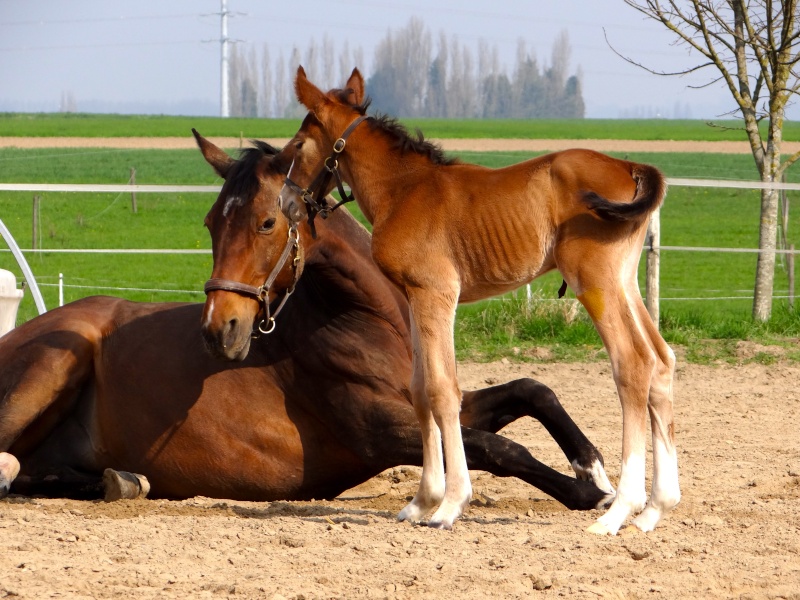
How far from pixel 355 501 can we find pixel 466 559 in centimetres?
154

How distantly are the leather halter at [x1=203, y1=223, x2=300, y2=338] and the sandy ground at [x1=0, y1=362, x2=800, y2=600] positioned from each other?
84 centimetres

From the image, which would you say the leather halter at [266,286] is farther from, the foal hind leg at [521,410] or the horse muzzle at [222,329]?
the foal hind leg at [521,410]

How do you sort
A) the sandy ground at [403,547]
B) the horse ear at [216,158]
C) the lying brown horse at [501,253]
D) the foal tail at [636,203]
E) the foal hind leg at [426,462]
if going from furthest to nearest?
the horse ear at [216,158], the foal hind leg at [426,462], the lying brown horse at [501,253], the foal tail at [636,203], the sandy ground at [403,547]

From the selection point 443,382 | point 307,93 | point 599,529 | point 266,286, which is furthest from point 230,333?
point 599,529

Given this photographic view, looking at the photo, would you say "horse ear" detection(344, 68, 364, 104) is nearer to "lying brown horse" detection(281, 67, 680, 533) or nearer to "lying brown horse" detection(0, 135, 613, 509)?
"lying brown horse" detection(281, 67, 680, 533)

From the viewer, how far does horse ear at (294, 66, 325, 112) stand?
4.09 m

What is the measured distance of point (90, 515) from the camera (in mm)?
4406

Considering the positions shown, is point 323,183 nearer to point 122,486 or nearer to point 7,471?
point 122,486

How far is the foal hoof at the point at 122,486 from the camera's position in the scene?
4738mm

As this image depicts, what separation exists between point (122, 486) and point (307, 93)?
81.2 inches

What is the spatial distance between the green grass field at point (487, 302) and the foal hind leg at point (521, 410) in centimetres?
398

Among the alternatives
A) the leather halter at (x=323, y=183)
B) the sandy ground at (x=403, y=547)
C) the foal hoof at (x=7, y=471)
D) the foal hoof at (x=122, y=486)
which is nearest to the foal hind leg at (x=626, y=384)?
the sandy ground at (x=403, y=547)

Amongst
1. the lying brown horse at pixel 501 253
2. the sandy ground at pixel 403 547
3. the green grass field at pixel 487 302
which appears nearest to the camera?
the sandy ground at pixel 403 547

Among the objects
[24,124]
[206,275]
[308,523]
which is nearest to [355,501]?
A: [308,523]
